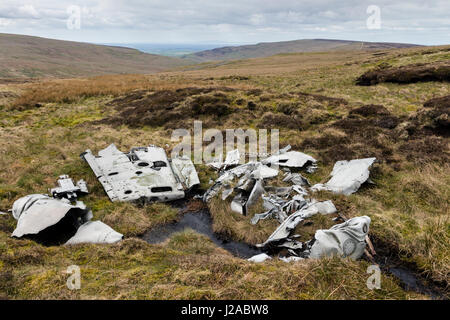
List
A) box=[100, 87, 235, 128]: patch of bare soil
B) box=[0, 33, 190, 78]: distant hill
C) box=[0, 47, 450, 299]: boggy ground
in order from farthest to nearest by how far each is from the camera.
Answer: box=[0, 33, 190, 78]: distant hill → box=[100, 87, 235, 128]: patch of bare soil → box=[0, 47, 450, 299]: boggy ground

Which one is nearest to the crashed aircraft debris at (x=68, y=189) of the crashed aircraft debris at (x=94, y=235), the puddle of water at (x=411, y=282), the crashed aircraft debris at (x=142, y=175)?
the crashed aircraft debris at (x=142, y=175)

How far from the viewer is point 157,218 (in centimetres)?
657

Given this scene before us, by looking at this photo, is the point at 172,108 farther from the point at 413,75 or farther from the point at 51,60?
the point at 51,60

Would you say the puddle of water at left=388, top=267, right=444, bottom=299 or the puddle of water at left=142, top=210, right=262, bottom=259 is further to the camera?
the puddle of water at left=142, top=210, right=262, bottom=259

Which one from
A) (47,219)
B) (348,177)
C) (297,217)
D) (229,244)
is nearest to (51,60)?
(47,219)

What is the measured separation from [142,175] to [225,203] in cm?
271

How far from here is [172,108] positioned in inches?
653

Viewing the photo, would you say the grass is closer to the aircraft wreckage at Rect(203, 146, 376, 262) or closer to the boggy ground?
the boggy ground

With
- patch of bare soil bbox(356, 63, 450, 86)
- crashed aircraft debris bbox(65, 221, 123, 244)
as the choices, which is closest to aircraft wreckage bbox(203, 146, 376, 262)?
crashed aircraft debris bbox(65, 221, 123, 244)

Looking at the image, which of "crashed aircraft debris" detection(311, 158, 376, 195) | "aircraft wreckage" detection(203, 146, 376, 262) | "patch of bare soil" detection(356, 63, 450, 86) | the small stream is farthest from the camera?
"patch of bare soil" detection(356, 63, 450, 86)

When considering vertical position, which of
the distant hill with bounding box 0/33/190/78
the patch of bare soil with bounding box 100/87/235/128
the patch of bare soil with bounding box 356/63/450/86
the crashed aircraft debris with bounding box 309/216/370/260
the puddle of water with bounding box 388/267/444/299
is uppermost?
the distant hill with bounding box 0/33/190/78

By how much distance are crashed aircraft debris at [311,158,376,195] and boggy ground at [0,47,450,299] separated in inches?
11.8

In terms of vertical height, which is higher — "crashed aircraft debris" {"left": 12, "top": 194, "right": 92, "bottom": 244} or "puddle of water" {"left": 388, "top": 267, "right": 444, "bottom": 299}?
"crashed aircraft debris" {"left": 12, "top": 194, "right": 92, "bottom": 244}

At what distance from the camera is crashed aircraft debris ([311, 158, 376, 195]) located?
6.90 m
